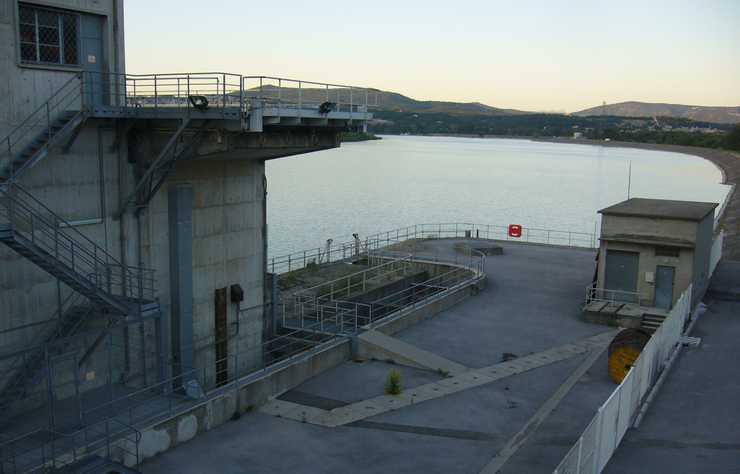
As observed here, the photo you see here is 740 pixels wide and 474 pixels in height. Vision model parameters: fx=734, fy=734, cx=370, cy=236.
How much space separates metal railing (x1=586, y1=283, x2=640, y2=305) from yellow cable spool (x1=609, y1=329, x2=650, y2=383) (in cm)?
716

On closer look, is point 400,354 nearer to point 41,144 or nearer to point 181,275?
point 181,275

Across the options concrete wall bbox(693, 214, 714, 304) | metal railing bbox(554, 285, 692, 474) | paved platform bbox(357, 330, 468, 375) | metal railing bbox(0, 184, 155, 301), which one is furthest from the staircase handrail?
concrete wall bbox(693, 214, 714, 304)

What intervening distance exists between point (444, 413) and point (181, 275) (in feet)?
23.0

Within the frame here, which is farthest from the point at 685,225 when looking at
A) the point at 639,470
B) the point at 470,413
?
the point at 639,470

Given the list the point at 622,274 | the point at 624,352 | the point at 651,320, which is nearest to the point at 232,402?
the point at 624,352

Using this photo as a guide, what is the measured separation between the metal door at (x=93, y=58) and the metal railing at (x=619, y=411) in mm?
11653

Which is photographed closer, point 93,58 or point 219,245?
point 93,58

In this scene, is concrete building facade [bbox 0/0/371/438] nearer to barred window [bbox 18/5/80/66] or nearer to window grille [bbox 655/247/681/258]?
barred window [bbox 18/5/80/66]

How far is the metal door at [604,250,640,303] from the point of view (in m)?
25.6

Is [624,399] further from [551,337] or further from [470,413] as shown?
[551,337]

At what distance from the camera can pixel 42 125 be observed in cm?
1453

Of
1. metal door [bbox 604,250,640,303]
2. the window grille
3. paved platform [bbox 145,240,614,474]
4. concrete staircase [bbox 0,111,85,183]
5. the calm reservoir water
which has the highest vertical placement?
concrete staircase [bbox 0,111,85,183]

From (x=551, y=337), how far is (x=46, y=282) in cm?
1509

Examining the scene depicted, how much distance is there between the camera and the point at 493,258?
117 ft
